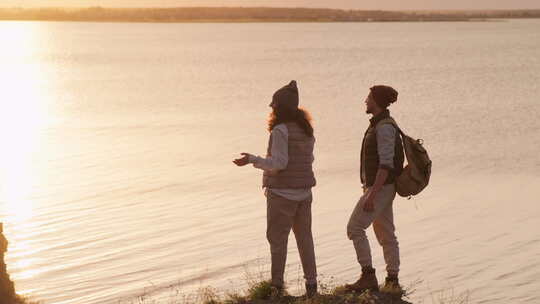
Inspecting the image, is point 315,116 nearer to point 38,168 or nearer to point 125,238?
point 38,168

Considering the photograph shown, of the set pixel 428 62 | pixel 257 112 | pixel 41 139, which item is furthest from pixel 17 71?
pixel 41 139

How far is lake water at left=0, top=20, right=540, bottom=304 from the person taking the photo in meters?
12.3

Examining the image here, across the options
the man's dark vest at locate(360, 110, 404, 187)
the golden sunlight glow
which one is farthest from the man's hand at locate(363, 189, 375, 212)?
the golden sunlight glow

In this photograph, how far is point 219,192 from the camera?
17.7 m

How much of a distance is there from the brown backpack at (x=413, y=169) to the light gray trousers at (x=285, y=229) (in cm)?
80

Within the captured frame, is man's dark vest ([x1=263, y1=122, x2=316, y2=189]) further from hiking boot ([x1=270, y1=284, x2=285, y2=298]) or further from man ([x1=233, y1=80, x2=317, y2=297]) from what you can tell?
hiking boot ([x1=270, y1=284, x2=285, y2=298])

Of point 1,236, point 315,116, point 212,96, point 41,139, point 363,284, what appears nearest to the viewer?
point 363,284

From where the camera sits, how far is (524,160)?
22062 millimetres

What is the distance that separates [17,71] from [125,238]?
54.4 metres

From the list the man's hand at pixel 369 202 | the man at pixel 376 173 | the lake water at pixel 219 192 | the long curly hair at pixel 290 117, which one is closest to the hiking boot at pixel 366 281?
the man at pixel 376 173

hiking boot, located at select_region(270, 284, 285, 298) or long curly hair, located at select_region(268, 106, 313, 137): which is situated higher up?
long curly hair, located at select_region(268, 106, 313, 137)

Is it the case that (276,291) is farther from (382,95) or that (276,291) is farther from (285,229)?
(382,95)

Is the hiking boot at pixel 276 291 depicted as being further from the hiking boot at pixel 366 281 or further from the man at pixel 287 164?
the hiking boot at pixel 366 281

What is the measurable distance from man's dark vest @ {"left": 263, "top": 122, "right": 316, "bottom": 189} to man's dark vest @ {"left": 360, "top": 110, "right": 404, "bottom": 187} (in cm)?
56
